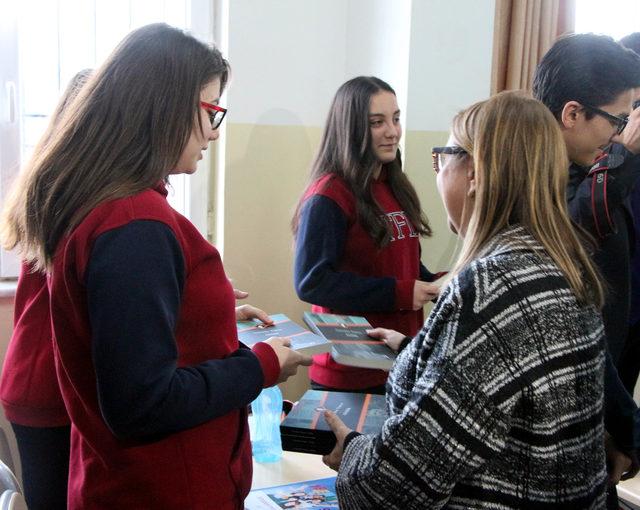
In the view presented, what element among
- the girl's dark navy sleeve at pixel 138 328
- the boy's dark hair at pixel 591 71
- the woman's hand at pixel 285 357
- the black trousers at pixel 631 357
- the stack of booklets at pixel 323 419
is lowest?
the black trousers at pixel 631 357

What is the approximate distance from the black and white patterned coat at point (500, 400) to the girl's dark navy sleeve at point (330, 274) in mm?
1150

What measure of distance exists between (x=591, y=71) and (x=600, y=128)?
0.45 feet

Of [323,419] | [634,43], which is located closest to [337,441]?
[323,419]

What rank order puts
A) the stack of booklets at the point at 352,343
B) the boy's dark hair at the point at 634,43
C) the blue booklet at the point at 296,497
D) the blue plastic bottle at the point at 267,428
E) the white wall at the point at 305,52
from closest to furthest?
the blue booklet at the point at 296,497, the stack of booklets at the point at 352,343, the blue plastic bottle at the point at 267,428, the boy's dark hair at the point at 634,43, the white wall at the point at 305,52

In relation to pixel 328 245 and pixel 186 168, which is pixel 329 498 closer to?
pixel 186 168

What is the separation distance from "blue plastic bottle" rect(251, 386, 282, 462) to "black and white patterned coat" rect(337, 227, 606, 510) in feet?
1.91

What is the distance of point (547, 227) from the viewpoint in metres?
1.16

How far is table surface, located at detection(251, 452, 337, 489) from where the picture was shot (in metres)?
1.59

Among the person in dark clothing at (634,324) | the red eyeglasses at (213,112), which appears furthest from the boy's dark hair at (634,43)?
the red eyeglasses at (213,112)

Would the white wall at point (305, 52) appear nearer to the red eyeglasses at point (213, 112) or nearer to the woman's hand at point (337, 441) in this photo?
the red eyeglasses at point (213, 112)

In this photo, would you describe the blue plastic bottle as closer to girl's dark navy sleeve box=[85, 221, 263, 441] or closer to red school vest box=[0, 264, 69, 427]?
red school vest box=[0, 264, 69, 427]

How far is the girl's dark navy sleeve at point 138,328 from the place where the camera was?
1.02 metres

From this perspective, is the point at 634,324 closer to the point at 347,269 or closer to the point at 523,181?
the point at 347,269

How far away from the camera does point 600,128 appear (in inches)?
68.2
